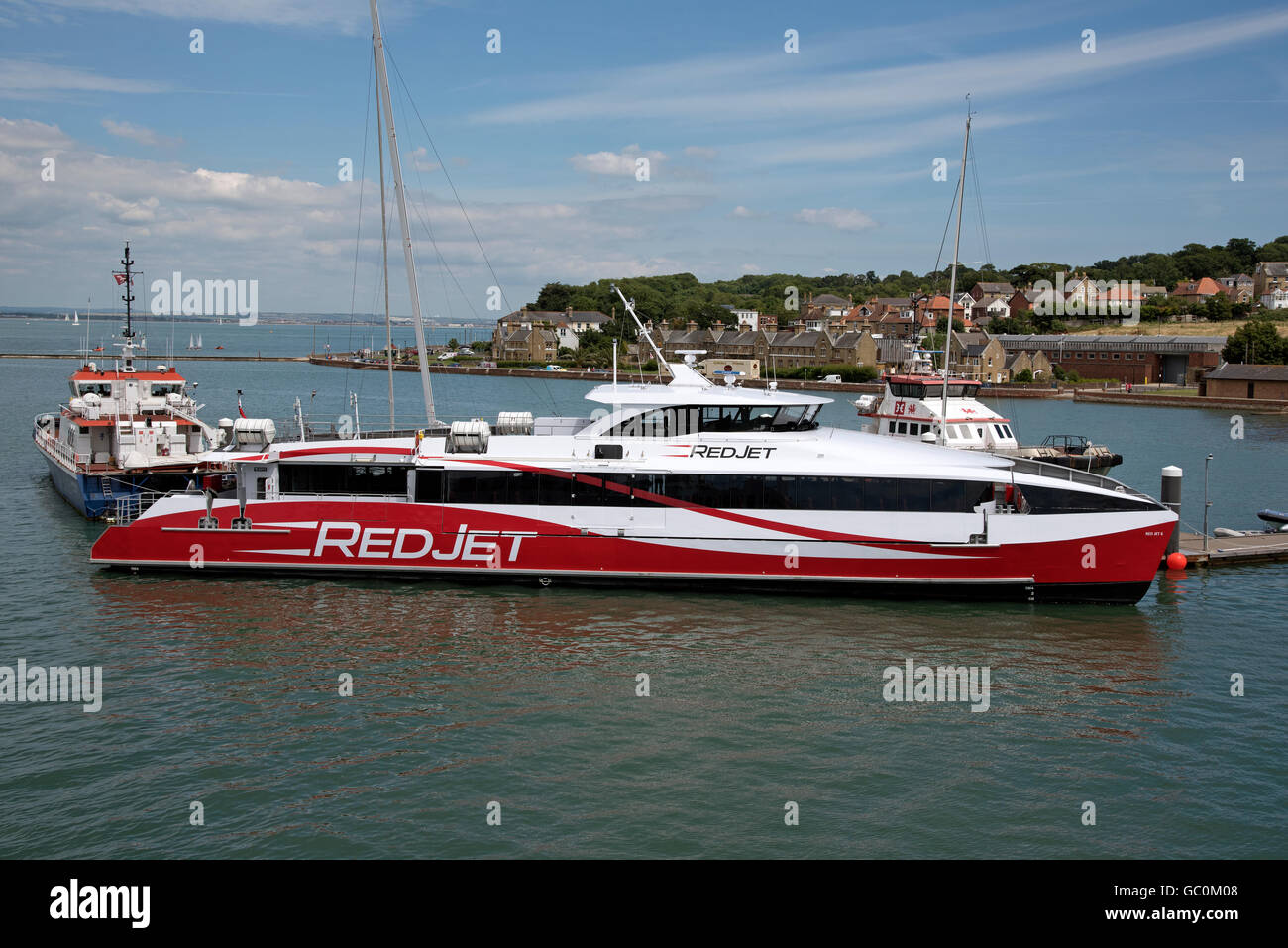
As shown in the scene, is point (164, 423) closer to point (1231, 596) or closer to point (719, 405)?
point (719, 405)

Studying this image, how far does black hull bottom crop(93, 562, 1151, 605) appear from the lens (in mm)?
19312

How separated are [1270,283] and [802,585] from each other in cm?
15890

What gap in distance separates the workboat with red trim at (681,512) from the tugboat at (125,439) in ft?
26.6

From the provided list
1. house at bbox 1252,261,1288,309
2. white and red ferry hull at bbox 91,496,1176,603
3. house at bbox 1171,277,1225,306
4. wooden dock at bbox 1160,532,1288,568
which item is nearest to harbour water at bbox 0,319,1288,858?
white and red ferry hull at bbox 91,496,1176,603

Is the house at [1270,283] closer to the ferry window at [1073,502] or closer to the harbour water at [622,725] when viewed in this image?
the harbour water at [622,725]

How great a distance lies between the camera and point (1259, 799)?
11758 mm

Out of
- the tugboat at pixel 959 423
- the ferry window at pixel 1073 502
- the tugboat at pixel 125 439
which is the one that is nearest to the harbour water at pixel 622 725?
the ferry window at pixel 1073 502

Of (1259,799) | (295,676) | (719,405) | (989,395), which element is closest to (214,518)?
(295,676)

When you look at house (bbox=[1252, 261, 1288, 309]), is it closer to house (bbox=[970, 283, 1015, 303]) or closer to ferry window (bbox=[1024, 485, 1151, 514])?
house (bbox=[970, 283, 1015, 303])

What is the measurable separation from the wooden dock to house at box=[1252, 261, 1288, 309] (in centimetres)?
13718

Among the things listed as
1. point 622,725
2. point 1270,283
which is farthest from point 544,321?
point 622,725

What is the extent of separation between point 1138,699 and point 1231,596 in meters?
8.10

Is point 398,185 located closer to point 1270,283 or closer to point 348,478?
point 348,478

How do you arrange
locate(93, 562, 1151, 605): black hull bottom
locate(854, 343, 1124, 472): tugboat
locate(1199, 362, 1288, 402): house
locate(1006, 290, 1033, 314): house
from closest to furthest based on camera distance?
1. locate(93, 562, 1151, 605): black hull bottom
2. locate(854, 343, 1124, 472): tugboat
3. locate(1199, 362, 1288, 402): house
4. locate(1006, 290, 1033, 314): house
